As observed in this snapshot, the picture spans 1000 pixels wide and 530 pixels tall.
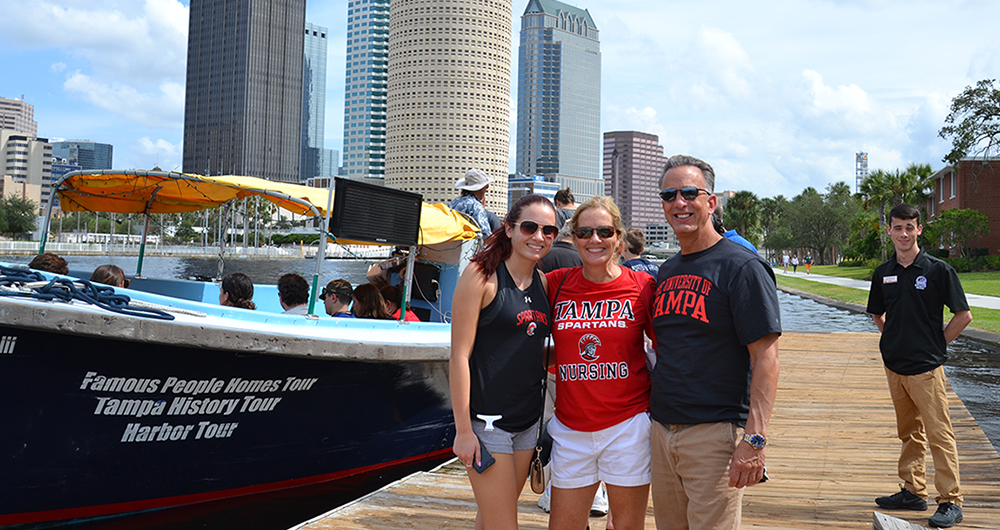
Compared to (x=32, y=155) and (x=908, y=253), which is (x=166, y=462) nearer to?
(x=908, y=253)

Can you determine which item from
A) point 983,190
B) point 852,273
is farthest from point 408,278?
point 852,273

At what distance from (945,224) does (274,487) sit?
144 feet

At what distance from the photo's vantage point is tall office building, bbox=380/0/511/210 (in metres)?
146

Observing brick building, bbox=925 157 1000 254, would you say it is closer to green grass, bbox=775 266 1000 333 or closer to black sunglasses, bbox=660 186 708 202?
green grass, bbox=775 266 1000 333

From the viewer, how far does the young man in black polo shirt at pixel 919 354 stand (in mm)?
4508

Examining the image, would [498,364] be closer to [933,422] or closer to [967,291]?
[933,422]

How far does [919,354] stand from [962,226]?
139 feet

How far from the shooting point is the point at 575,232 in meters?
3.16

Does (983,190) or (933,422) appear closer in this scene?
(933,422)

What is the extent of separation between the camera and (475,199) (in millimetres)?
7449

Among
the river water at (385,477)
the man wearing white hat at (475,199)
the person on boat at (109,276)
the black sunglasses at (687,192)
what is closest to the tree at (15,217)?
the river water at (385,477)

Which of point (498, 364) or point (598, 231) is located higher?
point (598, 231)

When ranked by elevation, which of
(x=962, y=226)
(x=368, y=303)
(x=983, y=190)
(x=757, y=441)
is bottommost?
(x=757, y=441)

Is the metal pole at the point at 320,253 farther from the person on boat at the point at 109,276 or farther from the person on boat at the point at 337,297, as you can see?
the person on boat at the point at 109,276
